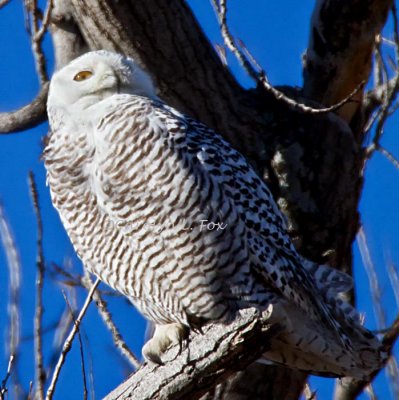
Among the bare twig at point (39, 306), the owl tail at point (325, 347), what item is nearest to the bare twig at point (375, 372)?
the owl tail at point (325, 347)

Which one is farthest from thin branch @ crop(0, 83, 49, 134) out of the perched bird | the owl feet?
the owl feet

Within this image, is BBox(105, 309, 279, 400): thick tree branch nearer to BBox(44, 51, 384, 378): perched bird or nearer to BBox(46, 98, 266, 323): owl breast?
BBox(44, 51, 384, 378): perched bird

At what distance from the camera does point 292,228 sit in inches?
218

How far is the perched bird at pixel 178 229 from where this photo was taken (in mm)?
4039

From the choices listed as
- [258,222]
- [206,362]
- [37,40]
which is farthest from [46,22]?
[206,362]

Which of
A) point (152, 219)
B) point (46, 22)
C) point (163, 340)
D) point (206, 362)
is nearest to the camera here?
point (206, 362)

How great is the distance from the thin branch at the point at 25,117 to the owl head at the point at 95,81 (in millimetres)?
814

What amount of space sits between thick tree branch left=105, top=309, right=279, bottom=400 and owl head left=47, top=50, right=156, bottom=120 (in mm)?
1306

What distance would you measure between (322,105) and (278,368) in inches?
59.2

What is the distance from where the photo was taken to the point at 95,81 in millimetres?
4504

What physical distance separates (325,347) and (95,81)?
155cm

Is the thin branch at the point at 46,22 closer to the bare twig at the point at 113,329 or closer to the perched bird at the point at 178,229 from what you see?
the perched bird at the point at 178,229

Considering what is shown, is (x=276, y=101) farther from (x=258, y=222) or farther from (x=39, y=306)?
(x=39, y=306)

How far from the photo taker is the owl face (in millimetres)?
4488
